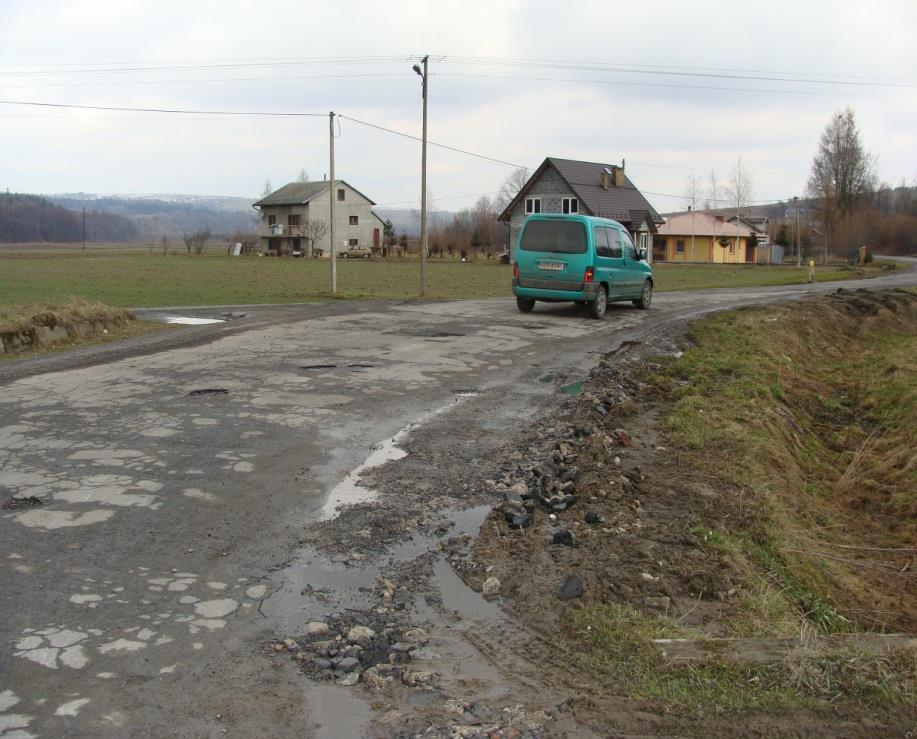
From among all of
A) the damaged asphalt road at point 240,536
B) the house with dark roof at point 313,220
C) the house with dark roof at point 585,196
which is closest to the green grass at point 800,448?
the damaged asphalt road at point 240,536

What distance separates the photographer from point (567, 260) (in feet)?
57.0

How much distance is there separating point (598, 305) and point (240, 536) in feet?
44.5

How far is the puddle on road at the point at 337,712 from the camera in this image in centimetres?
326

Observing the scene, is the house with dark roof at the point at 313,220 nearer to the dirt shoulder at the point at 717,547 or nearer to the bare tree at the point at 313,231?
the bare tree at the point at 313,231

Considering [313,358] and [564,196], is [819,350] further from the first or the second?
[564,196]

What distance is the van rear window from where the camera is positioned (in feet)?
56.8

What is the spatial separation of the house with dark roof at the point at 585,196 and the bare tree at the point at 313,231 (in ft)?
87.5

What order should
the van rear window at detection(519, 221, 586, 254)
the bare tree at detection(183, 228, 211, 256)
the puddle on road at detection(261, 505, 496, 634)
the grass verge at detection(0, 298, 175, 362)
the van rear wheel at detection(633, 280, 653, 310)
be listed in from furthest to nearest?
the bare tree at detection(183, 228, 211, 256) → the van rear wheel at detection(633, 280, 653, 310) → the van rear window at detection(519, 221, 586, 254) → the grass verge at detection(0, 298, 175, 362) → the puddle on road at detection(261, 505, 496, 634)

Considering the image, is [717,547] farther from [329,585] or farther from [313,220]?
[313,220]

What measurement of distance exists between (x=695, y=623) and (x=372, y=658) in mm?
1689

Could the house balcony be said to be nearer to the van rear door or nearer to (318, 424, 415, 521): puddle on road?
the van rear door

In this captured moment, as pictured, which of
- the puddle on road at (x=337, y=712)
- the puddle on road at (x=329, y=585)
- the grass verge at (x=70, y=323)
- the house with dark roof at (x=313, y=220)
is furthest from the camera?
the house with dark roof at (x=313, y=220)

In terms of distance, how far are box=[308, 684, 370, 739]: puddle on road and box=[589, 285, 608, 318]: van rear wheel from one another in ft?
48.9

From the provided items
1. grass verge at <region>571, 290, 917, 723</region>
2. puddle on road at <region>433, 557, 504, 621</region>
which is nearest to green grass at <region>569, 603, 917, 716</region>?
grass verge at <region>571, 290, 917, 723</region>
